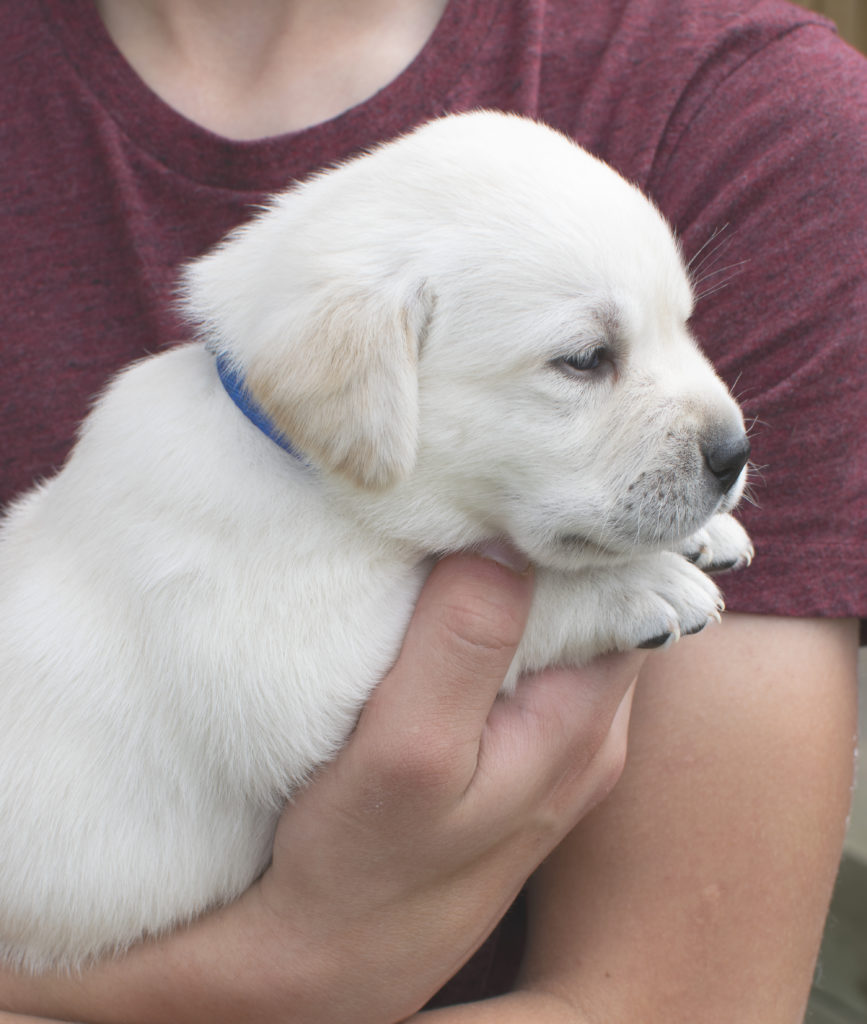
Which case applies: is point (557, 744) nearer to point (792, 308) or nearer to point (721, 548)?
point (721, 548)

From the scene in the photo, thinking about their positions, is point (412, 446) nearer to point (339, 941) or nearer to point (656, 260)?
point (656, 260)

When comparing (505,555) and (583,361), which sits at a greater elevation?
(583,361)

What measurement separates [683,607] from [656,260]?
50 cm

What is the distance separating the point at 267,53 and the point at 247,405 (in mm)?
1052

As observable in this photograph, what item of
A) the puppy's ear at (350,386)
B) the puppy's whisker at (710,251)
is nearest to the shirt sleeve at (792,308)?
the puppy's whisker at (710,251)

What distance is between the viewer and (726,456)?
1.39 meters

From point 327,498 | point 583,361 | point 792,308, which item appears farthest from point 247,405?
point 792,308

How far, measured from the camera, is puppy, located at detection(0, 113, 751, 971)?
1.37 meters

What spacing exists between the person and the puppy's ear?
24 cm

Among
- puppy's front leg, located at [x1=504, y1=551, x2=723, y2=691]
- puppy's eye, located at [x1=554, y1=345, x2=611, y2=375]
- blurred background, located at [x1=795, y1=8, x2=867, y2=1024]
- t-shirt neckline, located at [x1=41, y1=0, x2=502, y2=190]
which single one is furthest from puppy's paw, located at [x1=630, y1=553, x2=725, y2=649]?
blurred background, located at [x1=795, y1=8, x2=867, y2=1024]

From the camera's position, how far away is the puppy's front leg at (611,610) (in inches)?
60.2

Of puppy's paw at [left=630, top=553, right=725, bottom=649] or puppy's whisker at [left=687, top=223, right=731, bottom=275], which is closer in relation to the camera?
puppy's paw at [left=630, top=553, right=725, bottom=649]

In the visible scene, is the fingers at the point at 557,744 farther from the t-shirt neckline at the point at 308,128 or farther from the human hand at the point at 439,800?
the t-shirt neckline at the point at 308,128

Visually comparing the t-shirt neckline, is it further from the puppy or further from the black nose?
the black nose
